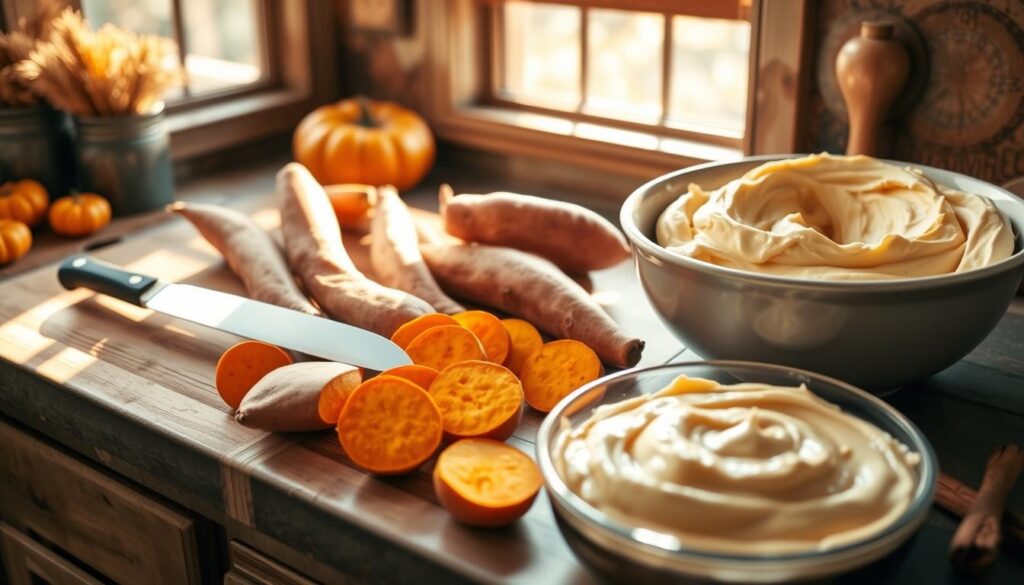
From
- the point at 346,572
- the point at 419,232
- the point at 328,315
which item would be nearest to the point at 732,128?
the point at 419,232

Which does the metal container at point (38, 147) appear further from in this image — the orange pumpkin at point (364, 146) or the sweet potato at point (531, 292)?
the sweet potato at point (531, 292)

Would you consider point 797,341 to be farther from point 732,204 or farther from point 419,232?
point 419,232

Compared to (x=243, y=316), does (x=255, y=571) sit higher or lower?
lower

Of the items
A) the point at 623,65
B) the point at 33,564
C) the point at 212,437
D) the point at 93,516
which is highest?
the point at 623,65

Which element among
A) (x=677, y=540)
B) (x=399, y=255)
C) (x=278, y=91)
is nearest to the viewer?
(x=677, y=540)

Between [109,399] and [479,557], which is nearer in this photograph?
[479,557]

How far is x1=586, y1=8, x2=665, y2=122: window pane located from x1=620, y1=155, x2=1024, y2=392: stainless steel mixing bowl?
2.30ft

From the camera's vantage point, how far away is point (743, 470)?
0.74m

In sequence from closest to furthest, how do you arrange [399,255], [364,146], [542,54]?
[399,255]
[364,146]
[542,54]

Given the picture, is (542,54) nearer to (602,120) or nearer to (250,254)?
(602,120)

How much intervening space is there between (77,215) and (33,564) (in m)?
0.46

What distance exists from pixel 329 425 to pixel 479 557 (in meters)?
0.24

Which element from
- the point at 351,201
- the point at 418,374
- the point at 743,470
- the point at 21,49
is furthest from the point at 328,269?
the point at 743,470

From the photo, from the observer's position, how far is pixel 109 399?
106 cm
